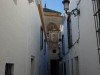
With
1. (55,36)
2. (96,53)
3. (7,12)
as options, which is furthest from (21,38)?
(55,36)

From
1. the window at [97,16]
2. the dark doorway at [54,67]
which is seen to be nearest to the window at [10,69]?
the window at [97,16]

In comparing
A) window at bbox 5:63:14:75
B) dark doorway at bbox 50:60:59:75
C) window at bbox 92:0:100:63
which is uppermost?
window at bbox 92:0:100:63

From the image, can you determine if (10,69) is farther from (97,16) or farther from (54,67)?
(54,67)

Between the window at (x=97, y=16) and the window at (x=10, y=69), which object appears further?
the window at (x=97, y=16)

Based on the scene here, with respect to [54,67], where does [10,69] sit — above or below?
above

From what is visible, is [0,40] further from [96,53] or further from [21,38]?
[96,53]

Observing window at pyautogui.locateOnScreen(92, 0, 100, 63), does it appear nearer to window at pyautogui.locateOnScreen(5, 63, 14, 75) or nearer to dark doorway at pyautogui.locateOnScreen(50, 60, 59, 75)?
window at pyautogui.locateOnScreen(5, 63, 14, 75)

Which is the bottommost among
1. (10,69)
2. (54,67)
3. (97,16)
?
(54,67)

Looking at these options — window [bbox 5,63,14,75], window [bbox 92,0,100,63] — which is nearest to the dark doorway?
window [bbox 92,0,100,63]

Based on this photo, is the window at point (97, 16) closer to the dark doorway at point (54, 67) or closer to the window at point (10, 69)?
the window at point (10, 69)

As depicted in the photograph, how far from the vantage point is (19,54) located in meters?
5.25

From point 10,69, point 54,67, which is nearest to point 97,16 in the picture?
point 10,69

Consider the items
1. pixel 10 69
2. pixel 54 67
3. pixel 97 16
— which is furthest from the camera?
pixel 54 67

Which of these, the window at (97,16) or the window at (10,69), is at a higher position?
the window at (97,16)
